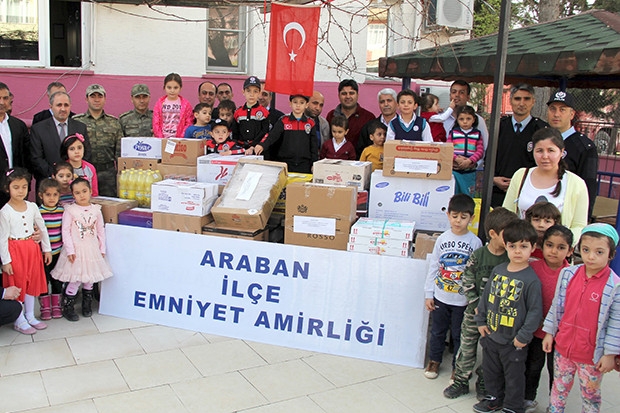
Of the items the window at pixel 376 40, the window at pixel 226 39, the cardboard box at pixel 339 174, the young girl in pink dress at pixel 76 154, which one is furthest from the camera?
the window at pixel 376 40

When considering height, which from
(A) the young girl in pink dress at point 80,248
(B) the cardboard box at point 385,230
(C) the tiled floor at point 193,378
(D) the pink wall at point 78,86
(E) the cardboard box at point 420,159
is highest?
(D) the pink wall at point 78,86

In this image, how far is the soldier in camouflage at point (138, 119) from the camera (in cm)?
693

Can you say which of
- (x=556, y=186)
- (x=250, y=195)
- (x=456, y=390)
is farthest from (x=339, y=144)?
(x=456, y=390)

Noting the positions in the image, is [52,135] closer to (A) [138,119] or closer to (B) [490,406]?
(A) [138,119]

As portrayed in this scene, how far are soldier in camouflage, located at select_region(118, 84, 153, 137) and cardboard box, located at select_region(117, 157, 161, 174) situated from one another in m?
0.93

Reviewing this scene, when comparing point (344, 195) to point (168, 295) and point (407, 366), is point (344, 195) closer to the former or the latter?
point (407, 366)

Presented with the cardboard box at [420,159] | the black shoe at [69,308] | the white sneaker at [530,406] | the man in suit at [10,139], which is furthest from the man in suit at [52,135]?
the white sneaker at [530,406]

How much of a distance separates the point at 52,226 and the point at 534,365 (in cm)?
400

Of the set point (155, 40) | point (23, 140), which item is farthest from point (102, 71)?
point (23, 140)

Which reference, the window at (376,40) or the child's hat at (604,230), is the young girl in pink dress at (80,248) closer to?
the child's hat at (604,230)

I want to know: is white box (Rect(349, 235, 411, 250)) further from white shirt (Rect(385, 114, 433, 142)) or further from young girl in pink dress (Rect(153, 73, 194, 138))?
young girl in pink dress (Rect(153, 73, 194, 138))

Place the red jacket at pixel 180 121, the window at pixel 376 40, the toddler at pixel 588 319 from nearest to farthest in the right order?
the toddler at pixel 588 319 < the red jacket at pixel 180 121 < the window at pixel 376 40

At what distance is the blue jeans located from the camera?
4238mm

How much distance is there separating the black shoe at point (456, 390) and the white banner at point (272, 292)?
1.39ft
